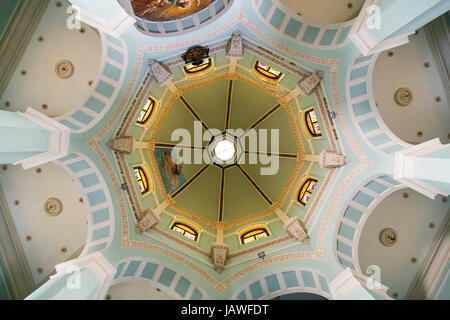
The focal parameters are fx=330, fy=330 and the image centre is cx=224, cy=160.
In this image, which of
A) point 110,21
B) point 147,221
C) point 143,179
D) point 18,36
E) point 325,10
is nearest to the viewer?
point 110,21

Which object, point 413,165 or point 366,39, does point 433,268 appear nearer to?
point 413,165

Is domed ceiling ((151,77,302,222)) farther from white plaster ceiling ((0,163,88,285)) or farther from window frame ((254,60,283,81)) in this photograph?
white plaster ceiling ((0,163,88,285))

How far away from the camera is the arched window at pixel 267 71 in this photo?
16055 millimetres

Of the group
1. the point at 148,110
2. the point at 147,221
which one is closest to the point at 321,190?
the point at 147,221

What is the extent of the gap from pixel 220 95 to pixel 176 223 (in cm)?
866

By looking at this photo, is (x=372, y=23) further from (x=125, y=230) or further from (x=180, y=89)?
(x=125, y=230)

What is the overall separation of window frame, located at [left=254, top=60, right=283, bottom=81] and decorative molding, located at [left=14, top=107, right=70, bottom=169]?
30.2 feet

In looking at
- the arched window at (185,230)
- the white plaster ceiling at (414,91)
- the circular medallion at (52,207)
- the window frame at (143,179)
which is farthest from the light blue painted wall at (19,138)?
the white plaster ceiling at (414,91)

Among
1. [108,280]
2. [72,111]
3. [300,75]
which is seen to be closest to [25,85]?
[72,111]

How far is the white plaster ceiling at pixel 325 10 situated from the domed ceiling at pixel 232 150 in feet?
19.3

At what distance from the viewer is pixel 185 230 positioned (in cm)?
1730

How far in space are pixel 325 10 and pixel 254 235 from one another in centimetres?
1118

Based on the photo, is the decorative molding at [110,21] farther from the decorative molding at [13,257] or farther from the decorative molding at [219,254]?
the decorative molding at [219,254]

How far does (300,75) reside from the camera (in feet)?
48.1
